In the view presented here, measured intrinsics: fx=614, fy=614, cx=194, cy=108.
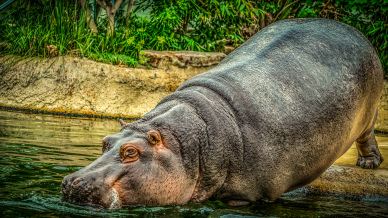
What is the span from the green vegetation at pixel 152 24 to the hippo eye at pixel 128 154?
690 centimetres

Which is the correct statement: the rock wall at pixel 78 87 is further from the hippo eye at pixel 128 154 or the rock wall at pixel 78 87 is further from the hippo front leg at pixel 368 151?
the hippo eye at pixel 128 154

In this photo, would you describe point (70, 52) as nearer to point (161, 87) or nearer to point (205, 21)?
point (161, 87)

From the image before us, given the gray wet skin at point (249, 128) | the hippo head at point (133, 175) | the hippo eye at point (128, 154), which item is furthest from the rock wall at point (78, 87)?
the hippo eye at point (128, 154)

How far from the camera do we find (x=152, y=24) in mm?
11727

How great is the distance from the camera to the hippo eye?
3.16 meters

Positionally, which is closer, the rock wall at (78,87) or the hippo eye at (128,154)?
the hippo eye at (128,154)

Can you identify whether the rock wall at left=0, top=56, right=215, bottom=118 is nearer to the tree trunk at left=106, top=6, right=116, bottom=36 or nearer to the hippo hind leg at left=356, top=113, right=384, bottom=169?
the tree trunk at left=106, top=6, right=116, bottom=36

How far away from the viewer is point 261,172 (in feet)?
11.8

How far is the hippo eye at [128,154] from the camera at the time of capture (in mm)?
3162

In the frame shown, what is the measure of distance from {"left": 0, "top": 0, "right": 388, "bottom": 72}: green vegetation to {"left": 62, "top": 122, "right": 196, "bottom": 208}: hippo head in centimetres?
681

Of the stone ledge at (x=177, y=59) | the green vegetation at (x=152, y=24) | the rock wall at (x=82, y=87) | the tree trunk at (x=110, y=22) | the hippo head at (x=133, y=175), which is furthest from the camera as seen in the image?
the tree trunk at (x=110, y=22)

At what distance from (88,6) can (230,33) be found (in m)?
2.78

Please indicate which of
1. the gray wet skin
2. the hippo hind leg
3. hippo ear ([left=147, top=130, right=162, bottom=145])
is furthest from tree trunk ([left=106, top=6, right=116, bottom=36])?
hippo ear ([left=147, top=130, right=162, bottom=145])

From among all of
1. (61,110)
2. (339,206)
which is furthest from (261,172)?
(61,110)
